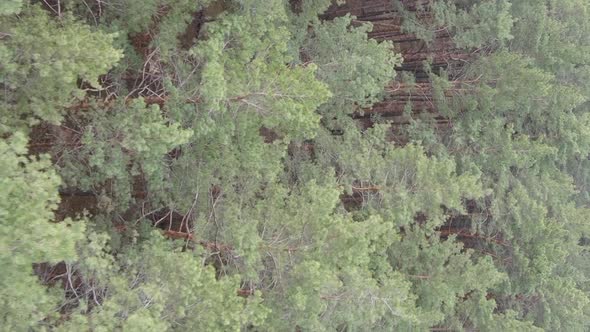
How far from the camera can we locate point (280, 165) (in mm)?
11250

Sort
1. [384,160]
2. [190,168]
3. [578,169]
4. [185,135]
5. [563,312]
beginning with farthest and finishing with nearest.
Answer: [578,169] < [563,312] < [384,160] < [190,168] < [185,135]

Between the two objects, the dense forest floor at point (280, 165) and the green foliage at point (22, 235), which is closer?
the green foliage at point (22, 235)

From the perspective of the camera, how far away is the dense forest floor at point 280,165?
281 inches

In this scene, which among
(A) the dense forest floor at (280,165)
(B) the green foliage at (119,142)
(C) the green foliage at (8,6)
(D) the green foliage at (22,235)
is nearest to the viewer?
(D) the green foliage at (22,235)

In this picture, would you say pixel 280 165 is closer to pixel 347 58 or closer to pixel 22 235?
pixel 347 58

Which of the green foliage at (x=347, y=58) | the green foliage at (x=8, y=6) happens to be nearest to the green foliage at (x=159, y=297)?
the green foliage at (x=8, y=6)

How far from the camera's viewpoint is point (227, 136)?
9438 millimetres

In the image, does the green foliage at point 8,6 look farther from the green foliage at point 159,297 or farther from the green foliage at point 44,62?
the green foliage at point 159,297

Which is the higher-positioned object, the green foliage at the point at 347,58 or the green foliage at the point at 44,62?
the green foliage at the point at 44,62

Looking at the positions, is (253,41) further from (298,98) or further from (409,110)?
(409,110)

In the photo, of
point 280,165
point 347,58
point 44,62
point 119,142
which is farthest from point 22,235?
point 347,58

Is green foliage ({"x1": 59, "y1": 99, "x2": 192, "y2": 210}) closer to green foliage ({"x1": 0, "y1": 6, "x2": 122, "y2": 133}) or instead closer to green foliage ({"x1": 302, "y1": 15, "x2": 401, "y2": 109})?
green foliage ({"x1": 0, "y1": 6, "x2": 122, "y2": 133})

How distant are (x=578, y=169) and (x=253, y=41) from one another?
41.5 feet

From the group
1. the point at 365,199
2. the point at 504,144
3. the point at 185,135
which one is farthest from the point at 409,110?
the point at 185,135
